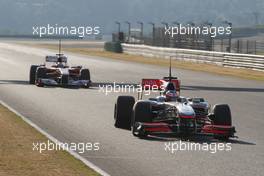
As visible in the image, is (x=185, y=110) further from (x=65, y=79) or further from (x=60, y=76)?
(x=60, y=76)

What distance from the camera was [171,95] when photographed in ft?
39.3

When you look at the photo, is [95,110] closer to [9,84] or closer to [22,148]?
[22,148]

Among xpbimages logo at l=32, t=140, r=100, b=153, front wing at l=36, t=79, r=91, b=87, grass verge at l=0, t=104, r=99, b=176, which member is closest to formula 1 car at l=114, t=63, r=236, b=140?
xpbimages logo at l=32, t=140, r=100, b=153

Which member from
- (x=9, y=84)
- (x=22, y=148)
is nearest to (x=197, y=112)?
(x=22, y=148)

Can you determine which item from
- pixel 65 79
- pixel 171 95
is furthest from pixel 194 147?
pixel 65 79

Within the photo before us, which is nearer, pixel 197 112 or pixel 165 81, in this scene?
pixel 197 112

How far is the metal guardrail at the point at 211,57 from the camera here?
38328mm

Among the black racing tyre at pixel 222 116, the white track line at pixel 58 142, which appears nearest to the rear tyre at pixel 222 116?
the black racing tyre at pixel 222 116

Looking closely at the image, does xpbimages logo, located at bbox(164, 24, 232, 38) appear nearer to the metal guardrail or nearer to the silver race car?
the metal guardrail

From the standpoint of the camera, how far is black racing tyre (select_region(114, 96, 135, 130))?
12.2 m

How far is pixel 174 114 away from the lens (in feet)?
37.3

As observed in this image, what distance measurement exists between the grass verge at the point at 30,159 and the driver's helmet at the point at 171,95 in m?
2.22

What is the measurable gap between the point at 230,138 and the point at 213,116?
0.45 m

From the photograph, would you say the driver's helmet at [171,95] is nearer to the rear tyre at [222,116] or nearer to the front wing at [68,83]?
the rear tyre at [222,116]
